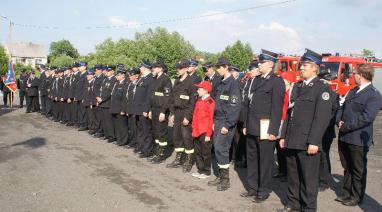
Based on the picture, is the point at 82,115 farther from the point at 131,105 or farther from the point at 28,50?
the point at 28,50

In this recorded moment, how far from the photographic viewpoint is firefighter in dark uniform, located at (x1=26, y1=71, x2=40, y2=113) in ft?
55.2

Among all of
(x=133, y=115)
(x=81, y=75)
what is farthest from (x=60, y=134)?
(x=133, y=115)

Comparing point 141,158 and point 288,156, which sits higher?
point 288,156

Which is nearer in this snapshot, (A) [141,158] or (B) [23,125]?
(A) [141,158]

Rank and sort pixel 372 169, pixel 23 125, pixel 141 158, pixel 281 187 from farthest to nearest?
pixel 23 125 → pixel 141 158 → pixel 372 169 → pixel 281 187

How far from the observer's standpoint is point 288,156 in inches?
206

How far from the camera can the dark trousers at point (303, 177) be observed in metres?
4.96

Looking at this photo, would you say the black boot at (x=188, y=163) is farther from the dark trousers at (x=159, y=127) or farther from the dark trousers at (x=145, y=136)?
the dark trousers at (x=145, y=136)

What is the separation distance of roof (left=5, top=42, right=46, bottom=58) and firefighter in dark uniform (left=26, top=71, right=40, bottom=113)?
→ 336 feet

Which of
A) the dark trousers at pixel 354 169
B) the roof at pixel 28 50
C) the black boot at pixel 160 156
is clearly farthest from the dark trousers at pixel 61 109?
the roof at pixel 28 50

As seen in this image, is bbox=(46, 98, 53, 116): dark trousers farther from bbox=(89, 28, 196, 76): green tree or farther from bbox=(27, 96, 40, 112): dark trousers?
bbox=(89, 28, 196, 76): green tree

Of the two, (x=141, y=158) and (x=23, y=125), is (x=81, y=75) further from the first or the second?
(x=141, y=158)

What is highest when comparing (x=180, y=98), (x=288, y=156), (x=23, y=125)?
(x=180, y=98)

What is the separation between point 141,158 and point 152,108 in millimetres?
1157
